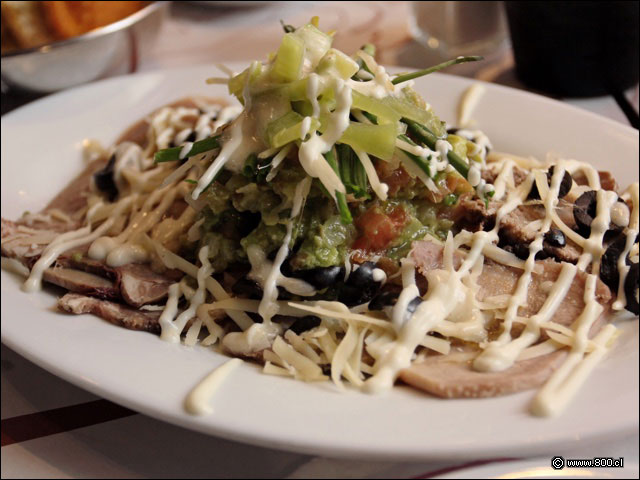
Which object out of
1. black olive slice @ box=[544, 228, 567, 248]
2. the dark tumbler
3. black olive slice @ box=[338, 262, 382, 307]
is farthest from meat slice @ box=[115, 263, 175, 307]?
the dark tumbler

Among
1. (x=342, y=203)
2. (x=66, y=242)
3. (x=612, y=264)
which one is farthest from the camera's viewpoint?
(x=66, y=242)

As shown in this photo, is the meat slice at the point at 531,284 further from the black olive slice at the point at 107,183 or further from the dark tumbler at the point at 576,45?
the dark tumbler at the point at 576,45

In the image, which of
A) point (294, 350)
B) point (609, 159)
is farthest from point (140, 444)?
point (609, 159)

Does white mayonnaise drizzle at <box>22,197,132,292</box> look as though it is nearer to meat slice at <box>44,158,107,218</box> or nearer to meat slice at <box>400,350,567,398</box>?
meat slice at <box>44,158,107,218</box>

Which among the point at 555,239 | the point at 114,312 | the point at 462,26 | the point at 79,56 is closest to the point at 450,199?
the point at 555,239

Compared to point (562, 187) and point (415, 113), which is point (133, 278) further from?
point (562, 187)

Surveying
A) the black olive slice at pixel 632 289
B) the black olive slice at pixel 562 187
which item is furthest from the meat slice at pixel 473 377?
the black olive slice at pixel 562 187

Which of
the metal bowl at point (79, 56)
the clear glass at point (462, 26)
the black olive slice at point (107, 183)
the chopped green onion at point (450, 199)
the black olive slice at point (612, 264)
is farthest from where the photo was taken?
the clear glass at point (462, 26)
